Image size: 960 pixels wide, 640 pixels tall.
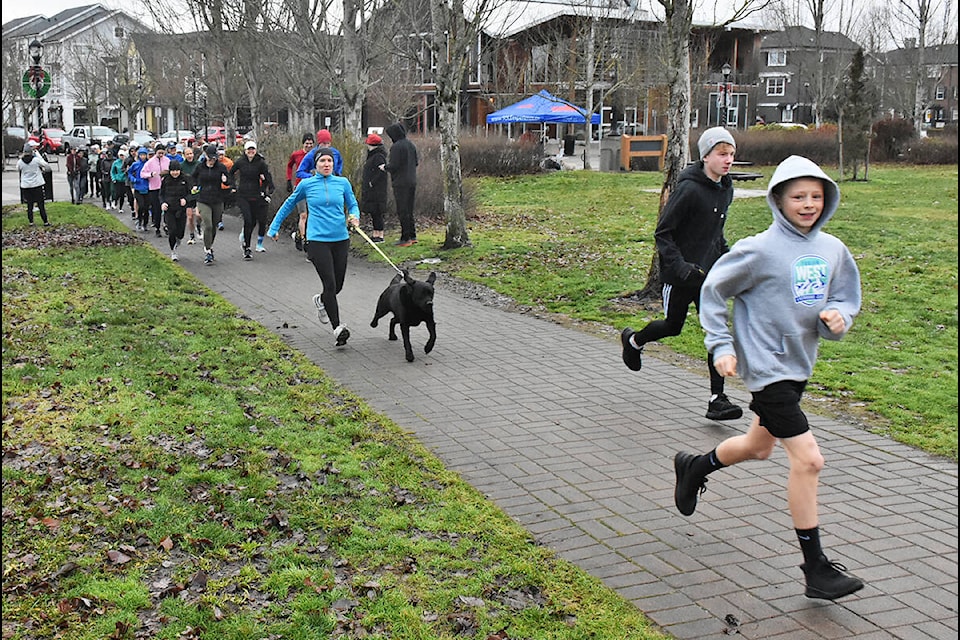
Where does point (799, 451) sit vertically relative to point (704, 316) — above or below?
below

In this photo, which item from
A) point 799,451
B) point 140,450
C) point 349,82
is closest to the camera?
point 799,451

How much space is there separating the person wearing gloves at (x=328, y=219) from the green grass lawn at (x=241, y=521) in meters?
0.89

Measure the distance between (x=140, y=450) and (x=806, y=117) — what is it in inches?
3290

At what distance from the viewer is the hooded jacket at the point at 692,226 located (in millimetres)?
7172

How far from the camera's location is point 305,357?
9867 millimetres

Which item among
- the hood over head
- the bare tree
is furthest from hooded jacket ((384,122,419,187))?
the hood over head

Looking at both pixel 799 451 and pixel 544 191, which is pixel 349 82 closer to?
pixel 544 191

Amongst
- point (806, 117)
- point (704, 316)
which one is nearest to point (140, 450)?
point (704, 316)

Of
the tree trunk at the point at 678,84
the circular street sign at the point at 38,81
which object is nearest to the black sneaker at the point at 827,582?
the tree trunk at the point at 678,84

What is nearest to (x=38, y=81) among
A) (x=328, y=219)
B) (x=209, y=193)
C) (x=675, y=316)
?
(x=209, y=193)

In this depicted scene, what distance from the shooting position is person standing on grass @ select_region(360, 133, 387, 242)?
18.5 metres

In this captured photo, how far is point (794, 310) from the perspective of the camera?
4660mm

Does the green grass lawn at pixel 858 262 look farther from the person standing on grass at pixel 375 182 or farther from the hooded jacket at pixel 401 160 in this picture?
the hooded jacket at pixel 401 160

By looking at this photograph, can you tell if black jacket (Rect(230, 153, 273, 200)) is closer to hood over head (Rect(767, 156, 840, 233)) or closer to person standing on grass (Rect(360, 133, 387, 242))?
person standing on grass (Rect(360, 133, 387, 242))
